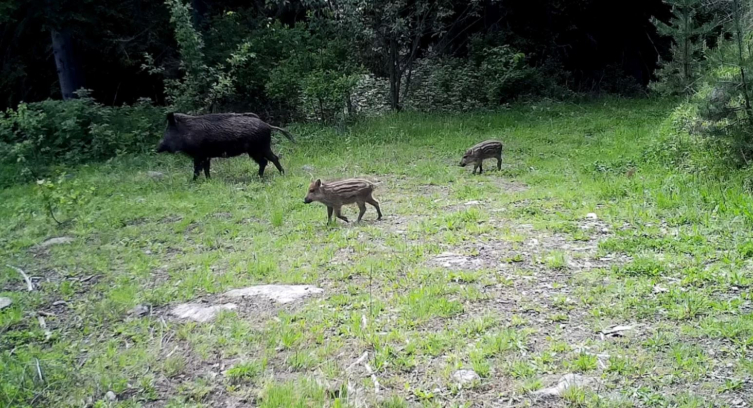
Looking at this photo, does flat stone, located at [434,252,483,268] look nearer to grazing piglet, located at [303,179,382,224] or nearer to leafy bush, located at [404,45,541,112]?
grazing piglet, located at [303,179,382,224]

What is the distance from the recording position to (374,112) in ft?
57.8

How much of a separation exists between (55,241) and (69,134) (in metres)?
6.57

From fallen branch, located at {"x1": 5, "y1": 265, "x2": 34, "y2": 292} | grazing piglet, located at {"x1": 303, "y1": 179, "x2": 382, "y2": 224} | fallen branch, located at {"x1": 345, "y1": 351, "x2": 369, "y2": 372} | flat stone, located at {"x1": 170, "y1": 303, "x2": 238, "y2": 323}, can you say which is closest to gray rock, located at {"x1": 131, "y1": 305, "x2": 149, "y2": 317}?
flat stone, located at {"x1": 170, "y1": 303, "x2": 238, "y2": 323}

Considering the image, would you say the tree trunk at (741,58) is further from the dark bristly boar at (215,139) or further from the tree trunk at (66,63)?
the tree trunk at (66,63)

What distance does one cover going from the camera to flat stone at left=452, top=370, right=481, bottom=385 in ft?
14.8

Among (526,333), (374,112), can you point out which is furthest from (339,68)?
(526,333)

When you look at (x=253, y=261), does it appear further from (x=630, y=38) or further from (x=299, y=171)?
(x=630, y=38)

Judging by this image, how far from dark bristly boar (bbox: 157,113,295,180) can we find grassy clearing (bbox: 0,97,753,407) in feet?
3.04

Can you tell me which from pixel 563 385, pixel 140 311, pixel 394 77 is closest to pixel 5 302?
pixel 140 311

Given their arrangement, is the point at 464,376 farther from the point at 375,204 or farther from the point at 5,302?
the point at 5,302

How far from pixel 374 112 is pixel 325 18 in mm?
2664

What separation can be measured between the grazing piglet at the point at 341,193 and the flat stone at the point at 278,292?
2.17 meters

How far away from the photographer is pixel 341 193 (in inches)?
327

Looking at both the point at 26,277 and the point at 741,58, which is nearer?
the point at 26,277
